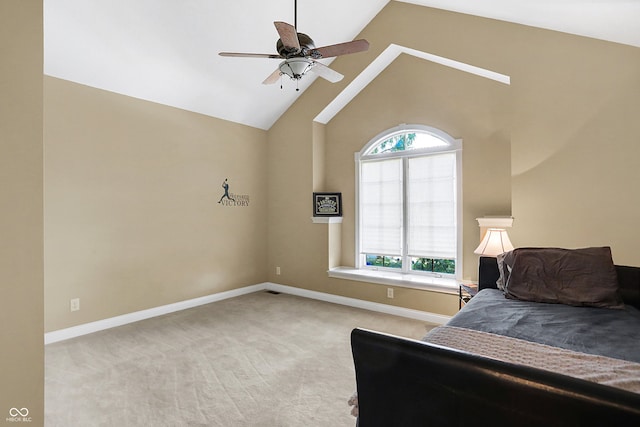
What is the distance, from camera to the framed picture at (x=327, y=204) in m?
4.87

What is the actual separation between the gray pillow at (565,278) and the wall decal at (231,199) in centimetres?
386

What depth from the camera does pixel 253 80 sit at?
444 cm

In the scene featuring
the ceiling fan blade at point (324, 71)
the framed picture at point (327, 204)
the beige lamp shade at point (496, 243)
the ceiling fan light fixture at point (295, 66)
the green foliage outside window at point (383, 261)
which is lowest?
the green foliage outside window at point (383, 261)

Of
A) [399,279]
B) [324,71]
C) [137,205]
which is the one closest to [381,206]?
[399,279]

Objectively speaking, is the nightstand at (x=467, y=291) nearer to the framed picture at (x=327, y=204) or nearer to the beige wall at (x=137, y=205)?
the framed picture at (x=327, y=204)

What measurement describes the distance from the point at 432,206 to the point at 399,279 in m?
1.06

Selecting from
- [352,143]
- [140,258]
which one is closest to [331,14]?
[352,143]

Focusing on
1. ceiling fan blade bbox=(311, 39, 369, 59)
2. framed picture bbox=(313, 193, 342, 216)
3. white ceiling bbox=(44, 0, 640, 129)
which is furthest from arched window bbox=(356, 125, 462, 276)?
ceiling fan blade bbox=(311, 39, 369, 59)

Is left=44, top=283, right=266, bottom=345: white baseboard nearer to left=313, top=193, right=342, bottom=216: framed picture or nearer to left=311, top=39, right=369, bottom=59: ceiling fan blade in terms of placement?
left=313, top=193, right=342, bottom=216: framed picture

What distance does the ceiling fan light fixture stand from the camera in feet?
8.26

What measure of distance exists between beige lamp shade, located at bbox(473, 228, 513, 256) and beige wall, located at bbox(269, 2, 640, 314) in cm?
28

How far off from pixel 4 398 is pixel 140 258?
2.75m

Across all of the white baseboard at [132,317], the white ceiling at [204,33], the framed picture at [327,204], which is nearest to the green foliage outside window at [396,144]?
the framed picture at [327,204]

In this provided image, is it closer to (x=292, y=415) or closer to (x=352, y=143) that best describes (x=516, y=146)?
(x=352, y=143)
